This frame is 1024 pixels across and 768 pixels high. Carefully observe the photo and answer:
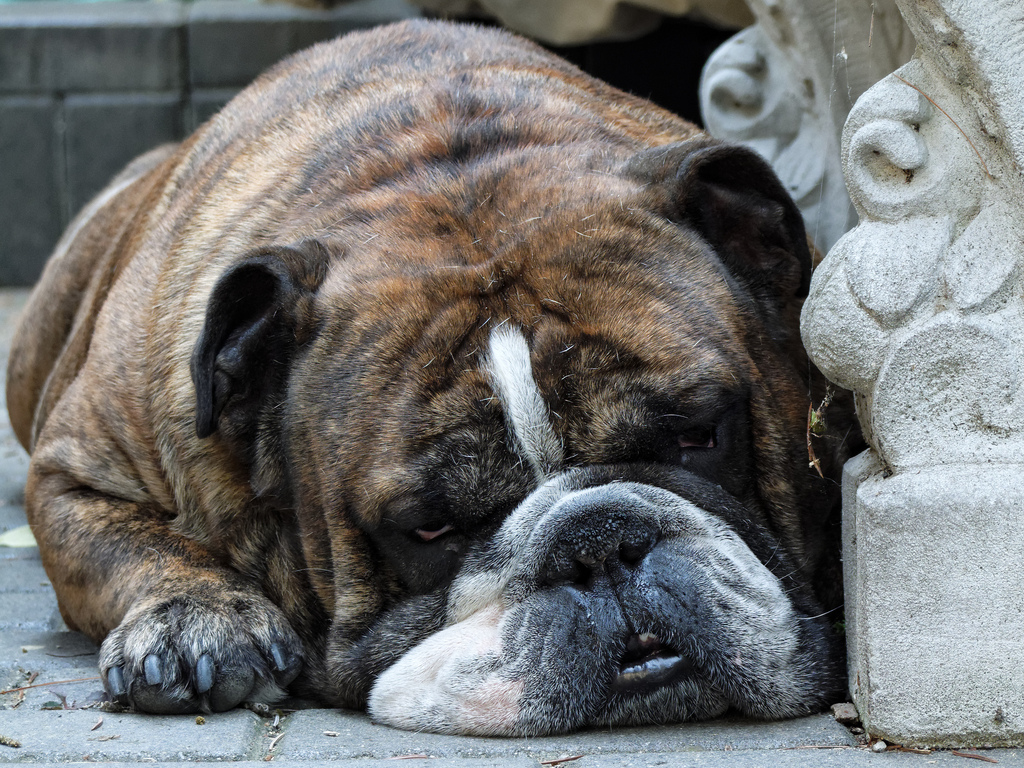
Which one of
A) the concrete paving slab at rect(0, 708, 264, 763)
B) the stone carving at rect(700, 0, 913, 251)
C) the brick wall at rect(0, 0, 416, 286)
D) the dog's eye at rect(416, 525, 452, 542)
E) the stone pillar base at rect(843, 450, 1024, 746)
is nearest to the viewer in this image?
the stone pillar base at rect(843, 450, 1024, 746)

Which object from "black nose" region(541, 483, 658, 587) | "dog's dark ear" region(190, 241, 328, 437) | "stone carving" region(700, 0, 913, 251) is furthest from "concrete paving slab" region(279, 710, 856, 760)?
"stone carving" region(700, 0, 913, 251)

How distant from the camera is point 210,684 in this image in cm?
264

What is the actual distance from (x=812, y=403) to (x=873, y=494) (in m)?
0.72

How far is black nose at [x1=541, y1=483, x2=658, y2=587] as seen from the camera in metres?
2.35

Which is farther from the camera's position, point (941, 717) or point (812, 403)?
point (812, 403)

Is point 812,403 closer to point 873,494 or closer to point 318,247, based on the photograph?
point 873,494

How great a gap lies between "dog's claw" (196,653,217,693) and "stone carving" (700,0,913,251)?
1941mm

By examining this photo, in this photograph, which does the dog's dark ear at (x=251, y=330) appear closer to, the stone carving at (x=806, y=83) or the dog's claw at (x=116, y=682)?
the dog's claw at (x=116, y=682)

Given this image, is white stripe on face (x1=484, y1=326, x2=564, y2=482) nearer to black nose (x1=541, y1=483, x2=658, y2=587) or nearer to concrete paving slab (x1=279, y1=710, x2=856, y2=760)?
black nose (x1=541, y1=483, x2=658, y2=587)

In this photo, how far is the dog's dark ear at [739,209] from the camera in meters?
2.80

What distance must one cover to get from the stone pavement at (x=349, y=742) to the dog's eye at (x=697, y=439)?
562 millimetres

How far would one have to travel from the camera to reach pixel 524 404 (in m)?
2.46

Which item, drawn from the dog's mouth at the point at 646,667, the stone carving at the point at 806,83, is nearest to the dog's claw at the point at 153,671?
the dog's mouth at the point at 646,667

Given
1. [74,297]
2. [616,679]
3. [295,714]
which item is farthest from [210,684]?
[74,297]
